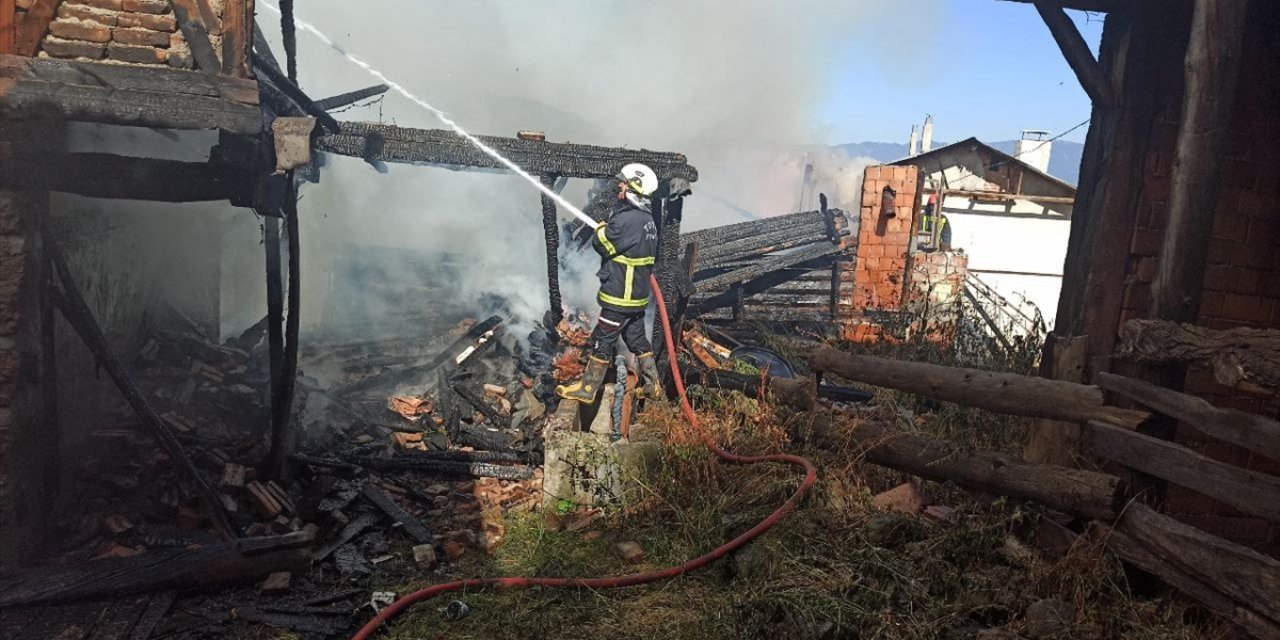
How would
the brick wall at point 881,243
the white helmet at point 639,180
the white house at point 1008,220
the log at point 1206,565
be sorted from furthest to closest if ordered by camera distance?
the white house at point 1008,220, the brick wall at point 881,243, the white helmet at point 639,180, the log at point 1206,565

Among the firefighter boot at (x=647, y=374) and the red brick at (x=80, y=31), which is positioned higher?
the red brick at (x=80, y=31)

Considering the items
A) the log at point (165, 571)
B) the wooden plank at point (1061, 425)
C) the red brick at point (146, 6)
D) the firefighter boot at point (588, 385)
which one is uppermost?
the red brick at point (146, 6)

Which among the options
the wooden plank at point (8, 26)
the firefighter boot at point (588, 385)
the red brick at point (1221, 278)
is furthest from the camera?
the firefighter boot at point (588, 385)

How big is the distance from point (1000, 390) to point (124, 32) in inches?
235

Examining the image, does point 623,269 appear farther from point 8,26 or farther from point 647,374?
point 8,26

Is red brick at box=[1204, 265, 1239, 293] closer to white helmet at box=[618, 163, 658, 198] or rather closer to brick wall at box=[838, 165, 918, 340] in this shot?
white helmet at box=[618, 163, 658, 198]

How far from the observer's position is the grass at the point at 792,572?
3.75m

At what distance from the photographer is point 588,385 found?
7305 millimetres

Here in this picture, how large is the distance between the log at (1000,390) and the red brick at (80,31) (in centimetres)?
557

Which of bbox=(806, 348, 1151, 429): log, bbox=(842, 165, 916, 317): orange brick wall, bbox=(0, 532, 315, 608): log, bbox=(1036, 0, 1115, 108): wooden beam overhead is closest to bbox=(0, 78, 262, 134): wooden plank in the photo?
bbox=(0, 532, 315, 608): log

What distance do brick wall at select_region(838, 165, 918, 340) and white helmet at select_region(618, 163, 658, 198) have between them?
651cm

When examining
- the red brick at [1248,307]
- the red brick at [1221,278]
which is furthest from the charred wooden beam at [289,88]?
the red brick at [1248,307]

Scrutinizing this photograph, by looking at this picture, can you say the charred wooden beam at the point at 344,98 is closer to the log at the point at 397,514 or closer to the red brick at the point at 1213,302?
the log at the point at 397,514

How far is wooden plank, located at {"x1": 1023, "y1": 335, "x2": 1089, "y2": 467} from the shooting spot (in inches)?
174
